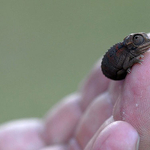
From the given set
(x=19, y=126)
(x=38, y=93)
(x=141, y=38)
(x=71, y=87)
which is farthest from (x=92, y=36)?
(x=141, y=38)

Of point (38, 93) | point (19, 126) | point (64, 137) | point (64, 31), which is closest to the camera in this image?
point (64, 137)

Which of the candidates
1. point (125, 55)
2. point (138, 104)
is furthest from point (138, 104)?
point (125, 55)

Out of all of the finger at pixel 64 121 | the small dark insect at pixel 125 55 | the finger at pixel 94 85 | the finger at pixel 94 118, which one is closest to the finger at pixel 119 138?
the small dark insect at pixel 125 55

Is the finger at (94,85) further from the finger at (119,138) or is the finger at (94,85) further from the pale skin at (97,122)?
the finger at (119,138)

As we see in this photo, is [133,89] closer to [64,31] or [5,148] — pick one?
[5,148]

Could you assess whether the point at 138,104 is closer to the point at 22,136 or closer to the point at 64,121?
the point at 64,121

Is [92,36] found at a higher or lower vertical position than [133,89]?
lower
